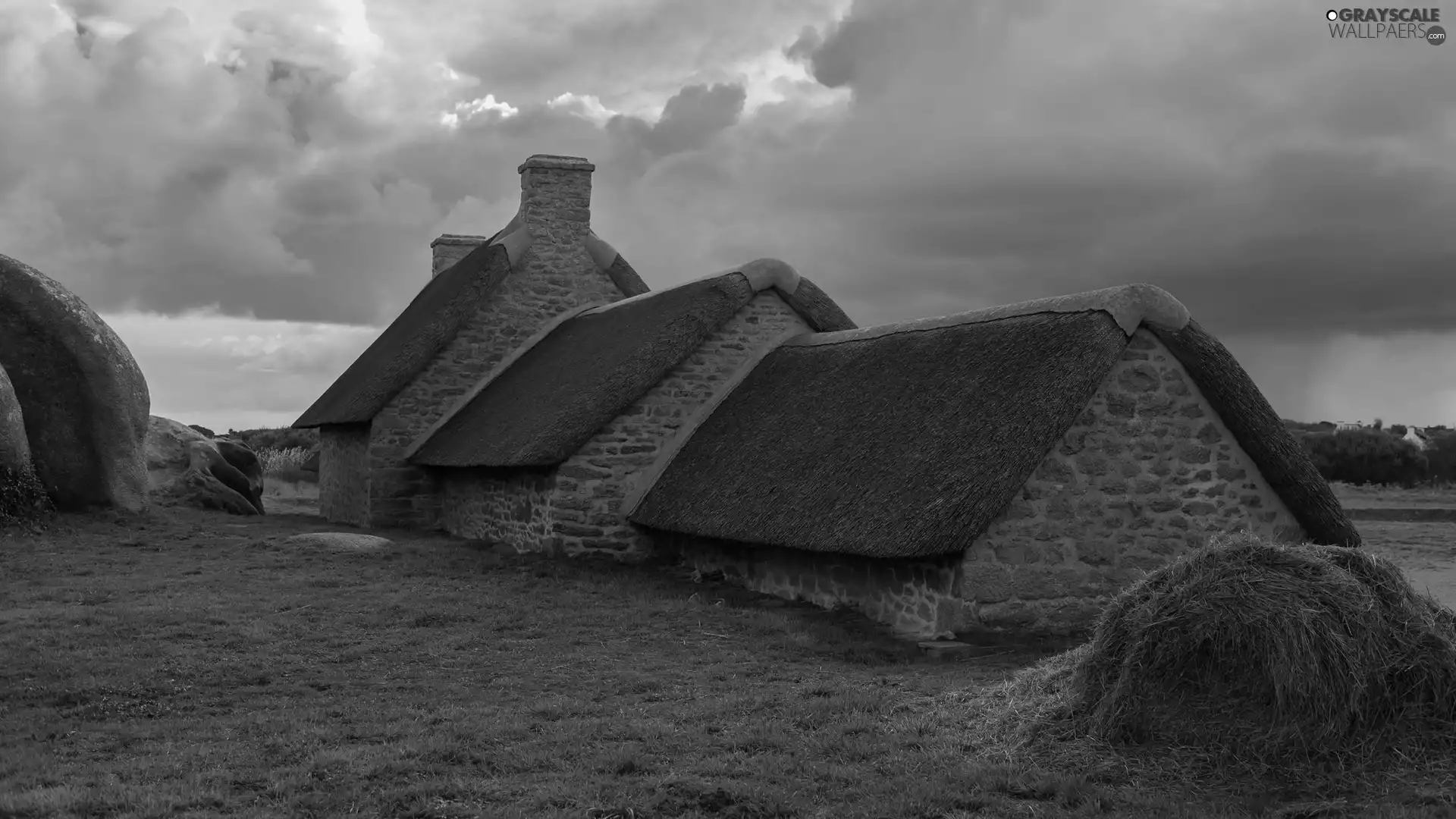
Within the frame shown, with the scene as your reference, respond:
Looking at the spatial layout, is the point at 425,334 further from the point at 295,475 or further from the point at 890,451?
the point at 295,475

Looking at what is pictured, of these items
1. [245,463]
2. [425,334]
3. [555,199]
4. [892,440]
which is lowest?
[245,463]

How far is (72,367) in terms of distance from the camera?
16.9 metres

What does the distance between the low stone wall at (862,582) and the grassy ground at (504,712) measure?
0.30m

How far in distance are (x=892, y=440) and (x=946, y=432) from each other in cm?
69

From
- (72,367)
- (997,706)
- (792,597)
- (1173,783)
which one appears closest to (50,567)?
(72,367)

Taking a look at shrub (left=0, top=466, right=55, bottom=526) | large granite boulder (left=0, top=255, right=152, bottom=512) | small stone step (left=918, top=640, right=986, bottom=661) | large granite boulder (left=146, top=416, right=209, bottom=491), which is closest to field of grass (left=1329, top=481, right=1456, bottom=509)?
small stone step (left=918, top=640, right=986, bottom=661)

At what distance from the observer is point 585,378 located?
642 inches

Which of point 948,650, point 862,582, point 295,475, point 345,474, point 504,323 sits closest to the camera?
point 948,650

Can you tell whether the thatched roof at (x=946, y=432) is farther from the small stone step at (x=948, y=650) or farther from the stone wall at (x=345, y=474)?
the stone wall at (x=345, y=474)

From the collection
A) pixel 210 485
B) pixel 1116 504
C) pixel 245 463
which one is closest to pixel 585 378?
pixel 1116 504

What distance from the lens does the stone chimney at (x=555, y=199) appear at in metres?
21.2

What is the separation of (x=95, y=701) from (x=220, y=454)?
49.7 feet

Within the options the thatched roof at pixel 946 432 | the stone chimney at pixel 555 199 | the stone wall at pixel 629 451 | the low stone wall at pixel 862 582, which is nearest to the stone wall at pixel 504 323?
the stone chimney at pixel 555 199

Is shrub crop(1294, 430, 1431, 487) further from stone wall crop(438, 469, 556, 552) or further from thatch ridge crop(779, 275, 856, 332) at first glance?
stone wall crop(438, 469, 556, 552)
